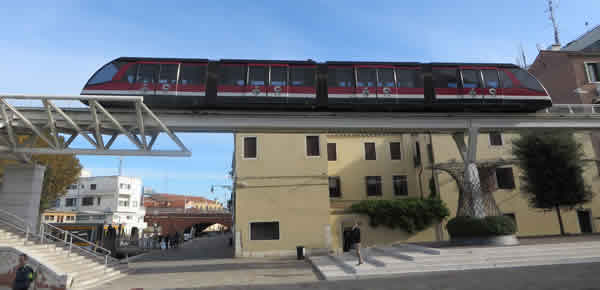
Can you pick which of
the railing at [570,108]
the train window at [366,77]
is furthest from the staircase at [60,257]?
the railing at [570,108]

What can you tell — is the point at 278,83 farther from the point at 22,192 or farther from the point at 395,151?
the point at 395,151

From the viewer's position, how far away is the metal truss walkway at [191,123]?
13961 mm

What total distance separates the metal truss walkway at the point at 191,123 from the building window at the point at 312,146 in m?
8.96

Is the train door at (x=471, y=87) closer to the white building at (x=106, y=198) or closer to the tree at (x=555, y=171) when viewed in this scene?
the tree at (x=555, y=171)

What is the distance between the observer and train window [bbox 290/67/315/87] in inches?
560

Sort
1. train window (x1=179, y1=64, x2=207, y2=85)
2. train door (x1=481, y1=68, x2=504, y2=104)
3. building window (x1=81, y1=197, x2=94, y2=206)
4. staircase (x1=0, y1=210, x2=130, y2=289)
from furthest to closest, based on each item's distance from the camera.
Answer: building window (x1=81, y1=197, x2=94, y2=206), train door (x1=481, y1=68, x2=504, y2=104), train window (x1=179, y1=64, x2=207, y2=85), staircase (x1=0, y1=210, x2=130, y2=289)

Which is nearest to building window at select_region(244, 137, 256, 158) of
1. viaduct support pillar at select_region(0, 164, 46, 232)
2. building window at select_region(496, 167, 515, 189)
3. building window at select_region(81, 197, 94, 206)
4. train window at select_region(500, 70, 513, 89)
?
viaduct support pillar at select_region(0, 164, 46, 232)

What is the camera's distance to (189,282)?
41.3 ft

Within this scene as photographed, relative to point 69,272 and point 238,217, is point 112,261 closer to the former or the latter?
point 69,272

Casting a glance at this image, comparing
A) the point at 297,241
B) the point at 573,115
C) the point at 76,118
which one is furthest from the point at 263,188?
the point at 573,115

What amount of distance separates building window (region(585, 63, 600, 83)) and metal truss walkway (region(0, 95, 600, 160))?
1421cm

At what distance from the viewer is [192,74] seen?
45.6 ft

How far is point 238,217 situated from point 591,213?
25.3 meters

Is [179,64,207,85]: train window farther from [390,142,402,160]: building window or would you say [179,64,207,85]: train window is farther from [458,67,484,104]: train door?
[390,142,402,160]: building window
